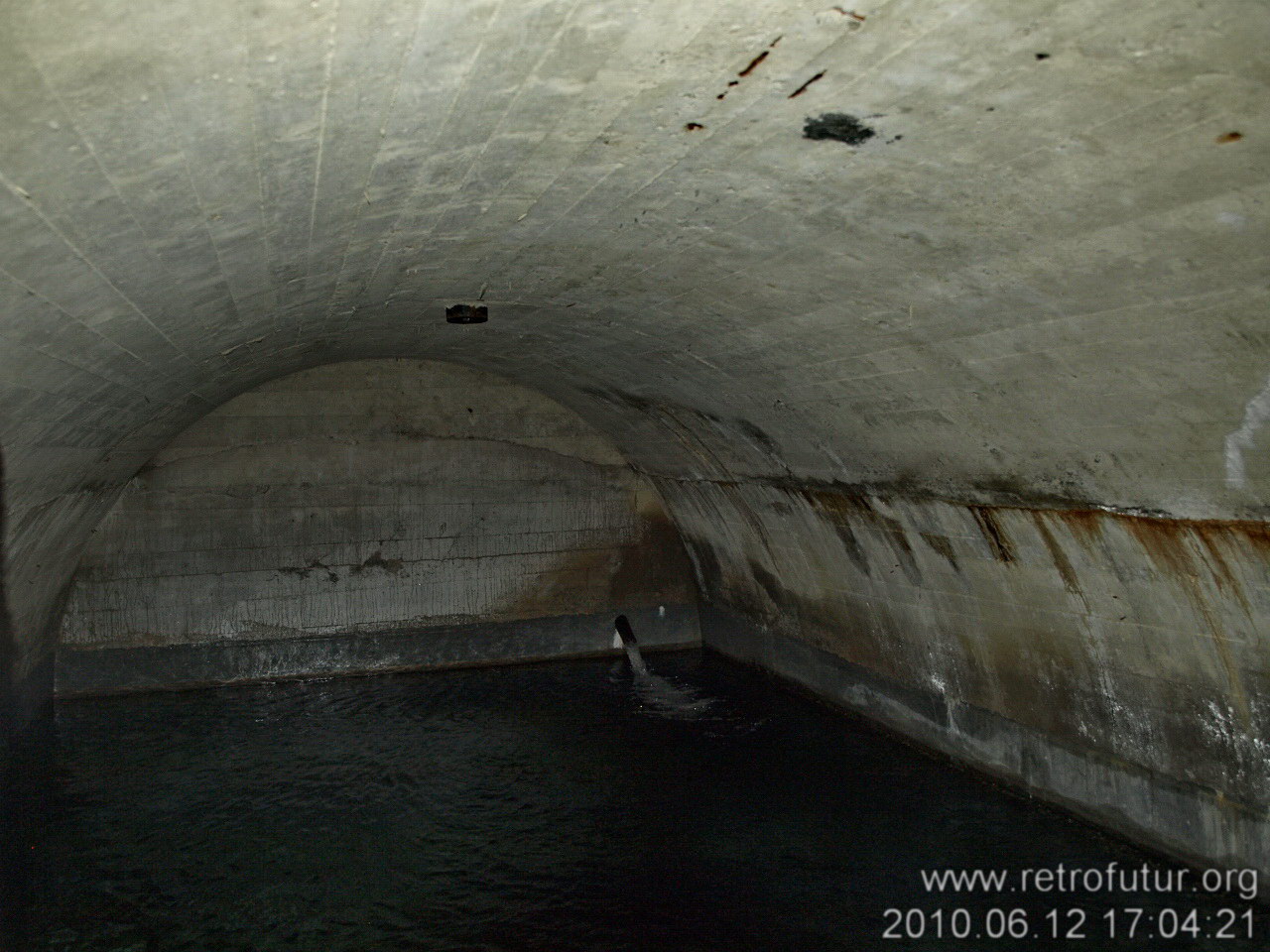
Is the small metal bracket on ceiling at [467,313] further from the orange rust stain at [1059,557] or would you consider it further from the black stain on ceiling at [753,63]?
the black stain on ceiling at [753,63]

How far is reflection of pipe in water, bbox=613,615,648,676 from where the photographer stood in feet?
42.9

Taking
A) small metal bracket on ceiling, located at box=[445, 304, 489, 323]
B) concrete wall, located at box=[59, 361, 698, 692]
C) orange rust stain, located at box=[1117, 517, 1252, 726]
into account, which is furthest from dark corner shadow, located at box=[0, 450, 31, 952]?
orange rust stain, located at box=[1117, 517, 1252, 726]

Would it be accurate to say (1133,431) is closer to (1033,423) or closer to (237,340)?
(1033,423)

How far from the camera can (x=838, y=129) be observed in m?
3.93

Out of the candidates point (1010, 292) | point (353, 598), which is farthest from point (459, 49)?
point (353, 598)

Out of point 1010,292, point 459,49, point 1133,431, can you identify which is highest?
point 459,49

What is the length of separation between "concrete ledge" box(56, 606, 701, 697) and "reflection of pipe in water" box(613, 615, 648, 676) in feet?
0.30

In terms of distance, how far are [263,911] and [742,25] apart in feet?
18.8

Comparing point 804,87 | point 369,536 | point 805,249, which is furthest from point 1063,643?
point 369,536

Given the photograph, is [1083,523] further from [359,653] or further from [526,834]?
[359,653]

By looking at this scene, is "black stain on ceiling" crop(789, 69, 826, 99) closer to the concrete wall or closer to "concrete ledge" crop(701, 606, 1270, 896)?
"concrete ledge" crop(701, 606, 1270, 896)

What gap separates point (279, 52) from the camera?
9.66ft

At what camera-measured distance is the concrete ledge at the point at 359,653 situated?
1146 cm
